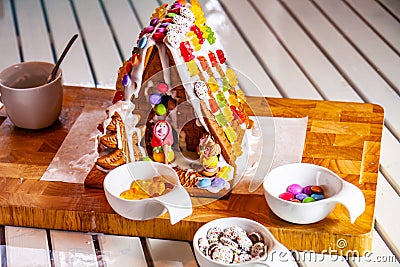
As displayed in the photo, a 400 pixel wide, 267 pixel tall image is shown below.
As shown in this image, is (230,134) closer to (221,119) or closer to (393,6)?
(221,119)

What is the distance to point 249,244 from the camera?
4.01ft

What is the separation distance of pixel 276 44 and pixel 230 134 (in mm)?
759

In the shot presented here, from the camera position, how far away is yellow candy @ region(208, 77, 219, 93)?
142 cm

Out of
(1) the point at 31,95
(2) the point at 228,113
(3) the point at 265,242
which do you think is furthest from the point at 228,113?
(1) the point at 31,95

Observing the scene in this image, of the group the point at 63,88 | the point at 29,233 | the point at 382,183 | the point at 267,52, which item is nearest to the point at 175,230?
the point at 29,233

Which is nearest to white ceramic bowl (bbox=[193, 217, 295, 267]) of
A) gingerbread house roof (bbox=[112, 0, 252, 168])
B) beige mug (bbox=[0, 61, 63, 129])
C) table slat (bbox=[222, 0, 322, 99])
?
gingerbread house roof (bbox=[112, 0, 252, 168])

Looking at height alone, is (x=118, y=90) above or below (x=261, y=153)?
above

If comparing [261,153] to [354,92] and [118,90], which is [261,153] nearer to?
[118,90]

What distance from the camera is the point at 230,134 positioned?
4.76 feet

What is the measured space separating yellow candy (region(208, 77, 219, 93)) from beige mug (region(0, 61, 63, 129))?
367mm

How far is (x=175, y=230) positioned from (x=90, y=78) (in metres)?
0.73

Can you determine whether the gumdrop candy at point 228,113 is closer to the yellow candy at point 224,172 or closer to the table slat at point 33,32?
the yellow candy at point 224,172

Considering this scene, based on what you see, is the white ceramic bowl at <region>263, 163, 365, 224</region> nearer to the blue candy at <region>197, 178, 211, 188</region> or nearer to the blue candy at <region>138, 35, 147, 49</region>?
the blue candy at <region>197, 178, 211, 188</region>

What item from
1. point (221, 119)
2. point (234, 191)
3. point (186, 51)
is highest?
point (186, 51)
